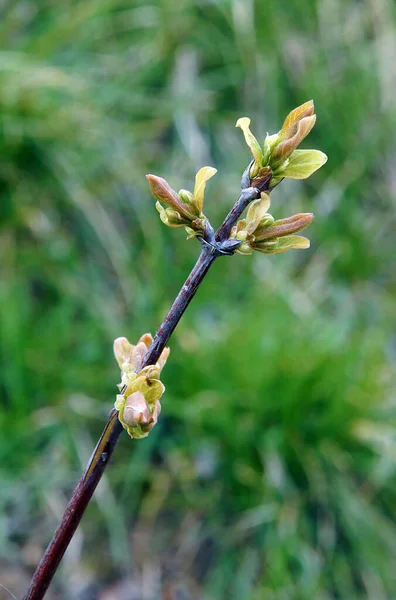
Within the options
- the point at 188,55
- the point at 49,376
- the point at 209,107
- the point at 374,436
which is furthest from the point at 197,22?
the point at 374,436

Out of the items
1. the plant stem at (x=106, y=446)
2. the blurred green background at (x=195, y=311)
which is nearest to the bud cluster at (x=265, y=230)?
the plant stem at (x=106, y=446)

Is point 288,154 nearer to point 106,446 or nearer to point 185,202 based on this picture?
point 185,202

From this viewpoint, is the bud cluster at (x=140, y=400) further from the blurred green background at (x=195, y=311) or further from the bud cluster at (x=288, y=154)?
the blurred green background at (x=195, y=311)

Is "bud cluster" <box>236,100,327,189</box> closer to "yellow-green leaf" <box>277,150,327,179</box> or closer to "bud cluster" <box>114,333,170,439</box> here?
"yellow-green leaf" <box>277,150,327,179</box>

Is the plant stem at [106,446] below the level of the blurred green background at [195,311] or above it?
above

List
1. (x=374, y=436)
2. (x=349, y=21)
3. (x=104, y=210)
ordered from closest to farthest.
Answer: (x=374, y=436), (x=104, y=210), (x=349, y=21)

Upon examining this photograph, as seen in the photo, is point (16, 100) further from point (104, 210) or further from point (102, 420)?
point (102, 420)
